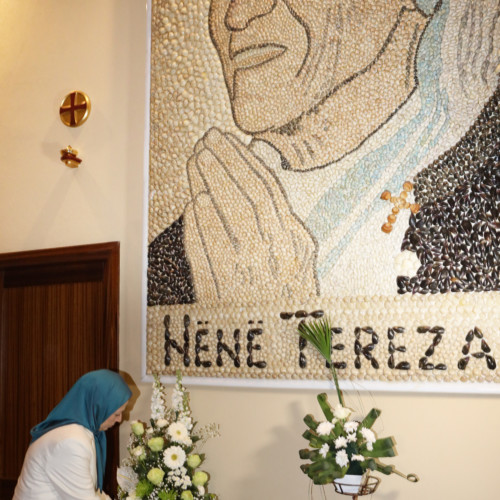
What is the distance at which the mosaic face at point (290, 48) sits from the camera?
296 cm

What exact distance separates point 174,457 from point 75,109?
84.1 inches

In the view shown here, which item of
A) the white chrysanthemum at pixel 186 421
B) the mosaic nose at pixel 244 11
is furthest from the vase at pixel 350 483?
the mosaic nose at pixel 244 11

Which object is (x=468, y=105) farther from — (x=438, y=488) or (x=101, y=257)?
(x=101, y=257)

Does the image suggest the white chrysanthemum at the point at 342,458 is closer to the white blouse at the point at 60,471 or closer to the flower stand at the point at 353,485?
the flower stand at the point at 353,485

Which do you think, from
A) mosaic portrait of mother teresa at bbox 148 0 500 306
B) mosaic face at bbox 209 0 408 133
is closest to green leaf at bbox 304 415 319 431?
mosaic portrait of mother teresa at bbox 148 0 500 306

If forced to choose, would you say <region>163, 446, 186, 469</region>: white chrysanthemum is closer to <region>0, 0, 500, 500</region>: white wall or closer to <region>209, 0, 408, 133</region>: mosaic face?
<region>0, 0, 500, 500</region>: white wall

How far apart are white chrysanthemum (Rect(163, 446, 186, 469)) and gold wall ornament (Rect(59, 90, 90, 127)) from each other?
2012 millimetres

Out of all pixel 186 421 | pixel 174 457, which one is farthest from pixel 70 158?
pixel 174 457

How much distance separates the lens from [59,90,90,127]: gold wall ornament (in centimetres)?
365

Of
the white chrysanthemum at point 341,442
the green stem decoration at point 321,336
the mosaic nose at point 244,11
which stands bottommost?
the white chrysanthemum at point 341,442

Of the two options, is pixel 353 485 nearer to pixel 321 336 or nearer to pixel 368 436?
pixel 368 436

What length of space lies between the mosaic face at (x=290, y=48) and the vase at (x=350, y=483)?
1720mm

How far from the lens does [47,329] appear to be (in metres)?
3.71

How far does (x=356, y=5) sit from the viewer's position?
299 cm
